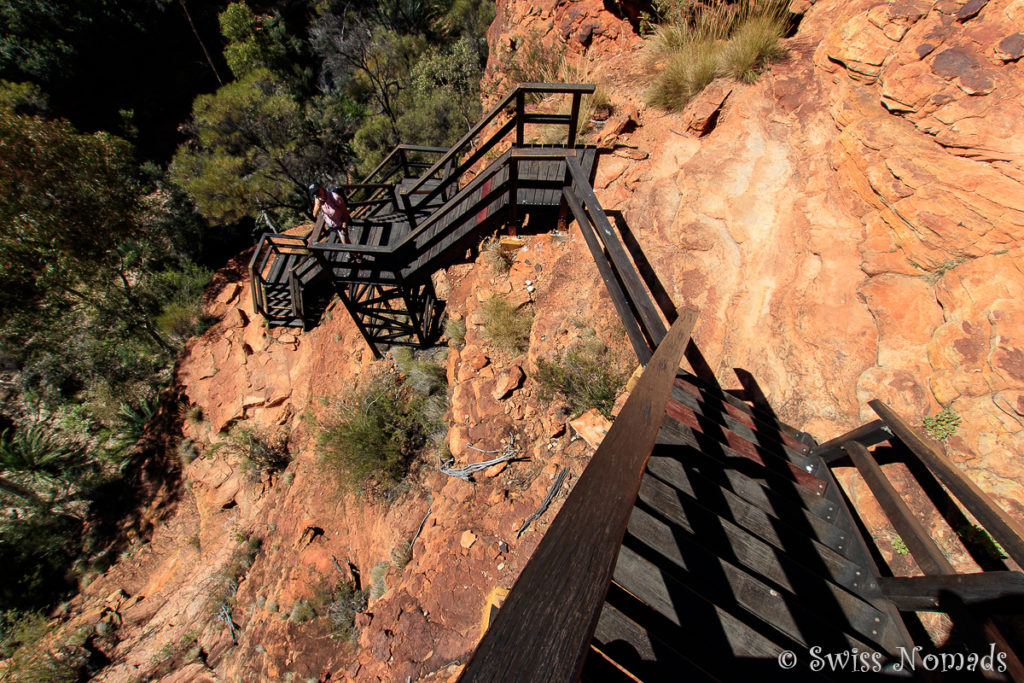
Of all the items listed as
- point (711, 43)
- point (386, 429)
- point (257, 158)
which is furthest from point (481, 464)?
point (257, 158)

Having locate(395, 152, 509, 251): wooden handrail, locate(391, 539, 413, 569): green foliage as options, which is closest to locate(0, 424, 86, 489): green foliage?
locate(391, 539, 413, 569): green foliage

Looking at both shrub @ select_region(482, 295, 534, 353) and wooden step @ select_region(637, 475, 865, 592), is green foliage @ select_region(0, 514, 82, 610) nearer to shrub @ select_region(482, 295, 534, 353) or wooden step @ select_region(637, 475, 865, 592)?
shrub @ select_region(482, 295, 534, 353)

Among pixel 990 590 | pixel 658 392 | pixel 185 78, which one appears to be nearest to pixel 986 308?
pixel 990 590

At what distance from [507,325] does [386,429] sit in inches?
95.9

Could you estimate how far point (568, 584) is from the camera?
83 centimetres

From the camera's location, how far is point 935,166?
272 centimetres

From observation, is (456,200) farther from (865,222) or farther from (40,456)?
(40,456)

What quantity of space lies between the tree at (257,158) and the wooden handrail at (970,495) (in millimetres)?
14997

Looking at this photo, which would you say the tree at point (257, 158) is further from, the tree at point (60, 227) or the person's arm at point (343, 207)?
the person's arm at point (343, 207)

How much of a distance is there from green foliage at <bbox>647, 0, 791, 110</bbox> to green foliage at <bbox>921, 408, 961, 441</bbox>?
139 inches

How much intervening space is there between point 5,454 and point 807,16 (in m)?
17.8

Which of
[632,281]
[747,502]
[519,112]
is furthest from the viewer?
[519,112]

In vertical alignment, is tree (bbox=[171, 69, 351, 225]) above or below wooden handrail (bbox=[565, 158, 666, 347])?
below

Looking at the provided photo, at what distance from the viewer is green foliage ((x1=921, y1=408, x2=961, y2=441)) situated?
2607 millimetres
